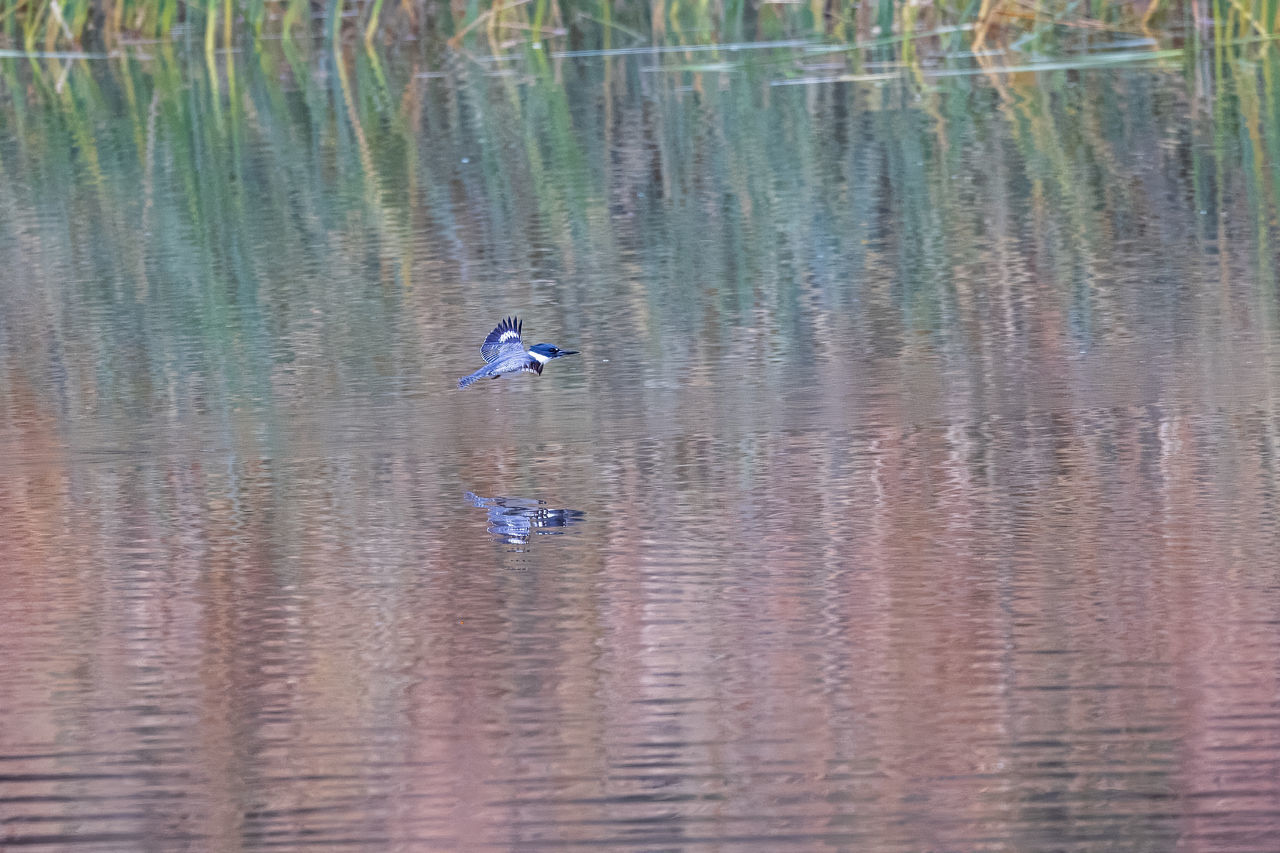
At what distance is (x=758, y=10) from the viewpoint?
1322 centimetres

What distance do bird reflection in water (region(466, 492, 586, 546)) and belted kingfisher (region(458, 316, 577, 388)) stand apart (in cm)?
64

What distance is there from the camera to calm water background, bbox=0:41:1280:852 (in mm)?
2652

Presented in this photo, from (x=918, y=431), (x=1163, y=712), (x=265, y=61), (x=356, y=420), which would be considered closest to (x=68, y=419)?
(x=356, y=420)

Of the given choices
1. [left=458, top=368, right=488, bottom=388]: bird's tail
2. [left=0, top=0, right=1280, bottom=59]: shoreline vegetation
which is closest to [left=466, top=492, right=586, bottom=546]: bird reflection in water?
[left=458, top=368, right=488, bottom=388]: bird's tail

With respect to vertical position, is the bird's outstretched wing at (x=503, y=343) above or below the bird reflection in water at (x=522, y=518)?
above

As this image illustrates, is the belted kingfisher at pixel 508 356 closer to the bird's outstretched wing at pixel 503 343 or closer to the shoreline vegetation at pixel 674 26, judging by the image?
the bird's outstretched wing at pixel 503 343

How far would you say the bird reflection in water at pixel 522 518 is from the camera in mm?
3709

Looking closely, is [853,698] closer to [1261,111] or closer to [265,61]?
[1261,111]

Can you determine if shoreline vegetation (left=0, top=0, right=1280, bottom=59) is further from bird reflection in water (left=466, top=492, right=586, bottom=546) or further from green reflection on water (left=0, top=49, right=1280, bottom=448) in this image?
bird reflection in water (left=466, top=492, right=586, bottom=546)

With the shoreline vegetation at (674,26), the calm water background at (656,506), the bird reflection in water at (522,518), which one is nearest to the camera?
the calm water background at (656,506)

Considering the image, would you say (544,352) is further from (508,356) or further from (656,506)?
(656,506)

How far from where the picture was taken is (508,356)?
458cm

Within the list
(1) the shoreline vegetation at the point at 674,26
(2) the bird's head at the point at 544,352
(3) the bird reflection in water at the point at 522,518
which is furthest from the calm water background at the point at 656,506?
(1) the shoreline vegetation at the point at 674,26

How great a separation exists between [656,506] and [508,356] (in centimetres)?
86
